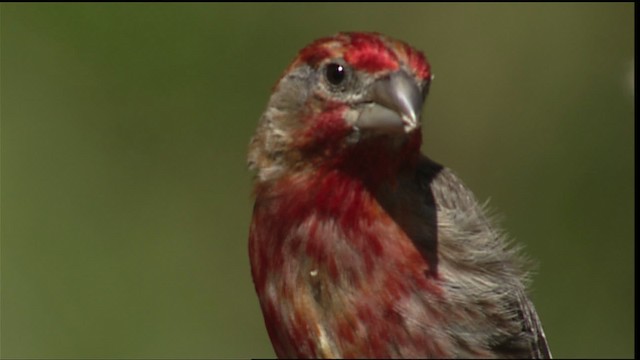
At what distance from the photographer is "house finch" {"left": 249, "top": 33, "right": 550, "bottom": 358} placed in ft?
20.1

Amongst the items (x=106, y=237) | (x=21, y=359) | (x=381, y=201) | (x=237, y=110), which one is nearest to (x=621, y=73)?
(x=237, y=110)

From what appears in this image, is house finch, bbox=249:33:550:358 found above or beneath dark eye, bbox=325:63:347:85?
beneath

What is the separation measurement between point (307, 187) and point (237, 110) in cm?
515

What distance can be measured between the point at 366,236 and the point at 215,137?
17.5 ft

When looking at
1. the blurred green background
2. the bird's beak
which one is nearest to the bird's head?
the bird's beak

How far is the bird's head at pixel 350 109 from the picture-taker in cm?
615

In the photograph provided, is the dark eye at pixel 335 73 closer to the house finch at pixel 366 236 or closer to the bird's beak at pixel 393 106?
the house finch at pixel 366 236

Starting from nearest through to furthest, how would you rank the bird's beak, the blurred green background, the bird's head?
the bird's beak → the bird's head → the blurred green background

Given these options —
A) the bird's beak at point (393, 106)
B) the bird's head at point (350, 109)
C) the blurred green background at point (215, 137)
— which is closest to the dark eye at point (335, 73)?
the bird's head at point (350, 109)

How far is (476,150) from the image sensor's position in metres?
11.2

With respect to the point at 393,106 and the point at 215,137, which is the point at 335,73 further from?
the point at 215,137

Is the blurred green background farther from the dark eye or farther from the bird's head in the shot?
the dark eye

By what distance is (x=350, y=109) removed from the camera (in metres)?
6.25

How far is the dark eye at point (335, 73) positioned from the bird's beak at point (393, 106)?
0.54ft
